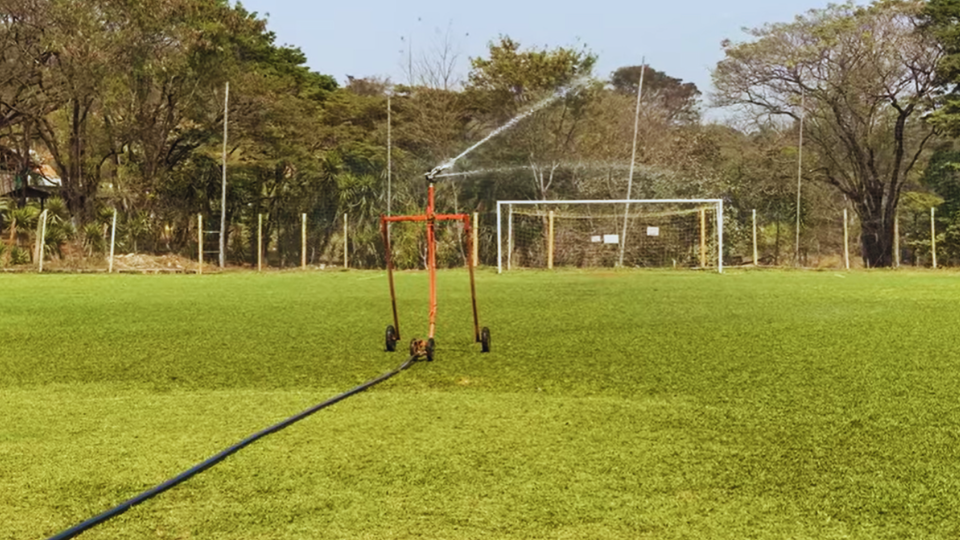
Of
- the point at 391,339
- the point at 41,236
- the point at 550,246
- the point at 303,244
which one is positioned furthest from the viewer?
the point at 303,244

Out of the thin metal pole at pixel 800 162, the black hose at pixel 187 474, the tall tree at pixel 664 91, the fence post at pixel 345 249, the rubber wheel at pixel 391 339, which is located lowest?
the black hose at pixel 187 474

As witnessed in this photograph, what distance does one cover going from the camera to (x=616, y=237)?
21.7 m

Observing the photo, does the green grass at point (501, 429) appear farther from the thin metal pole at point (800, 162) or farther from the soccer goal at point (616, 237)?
the thin metal pole at point (800, 162)

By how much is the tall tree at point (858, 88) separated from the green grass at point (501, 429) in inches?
718

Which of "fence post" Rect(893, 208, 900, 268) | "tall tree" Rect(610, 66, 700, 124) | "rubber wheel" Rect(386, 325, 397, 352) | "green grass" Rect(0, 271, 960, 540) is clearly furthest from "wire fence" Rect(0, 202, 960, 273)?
"rubber wheel" Rect(386, 325, 397, 352)

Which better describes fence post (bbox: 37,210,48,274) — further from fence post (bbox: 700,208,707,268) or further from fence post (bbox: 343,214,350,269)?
fence post (bbox: 700,208,707,268)

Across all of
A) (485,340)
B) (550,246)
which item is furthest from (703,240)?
(485,340)

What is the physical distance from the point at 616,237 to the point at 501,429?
1821cm

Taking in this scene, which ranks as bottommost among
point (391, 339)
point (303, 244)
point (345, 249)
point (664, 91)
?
point (391, 339)

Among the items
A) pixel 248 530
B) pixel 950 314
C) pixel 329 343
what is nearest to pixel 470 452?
pixel 248 530

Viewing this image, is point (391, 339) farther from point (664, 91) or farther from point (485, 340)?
point (664, 91)

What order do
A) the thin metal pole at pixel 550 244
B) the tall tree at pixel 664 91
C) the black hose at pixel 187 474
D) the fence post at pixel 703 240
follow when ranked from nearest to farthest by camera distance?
the black hose at pixel 187 474 < the fence post at pixel 703 240 < the thin metal pole at pixel 550 244 < the tall tree at pixel 664 91

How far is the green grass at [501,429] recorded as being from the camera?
266 cm

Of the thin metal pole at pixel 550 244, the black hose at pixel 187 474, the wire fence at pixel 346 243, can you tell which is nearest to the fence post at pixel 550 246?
the thin metal pole at pixel 550 244
